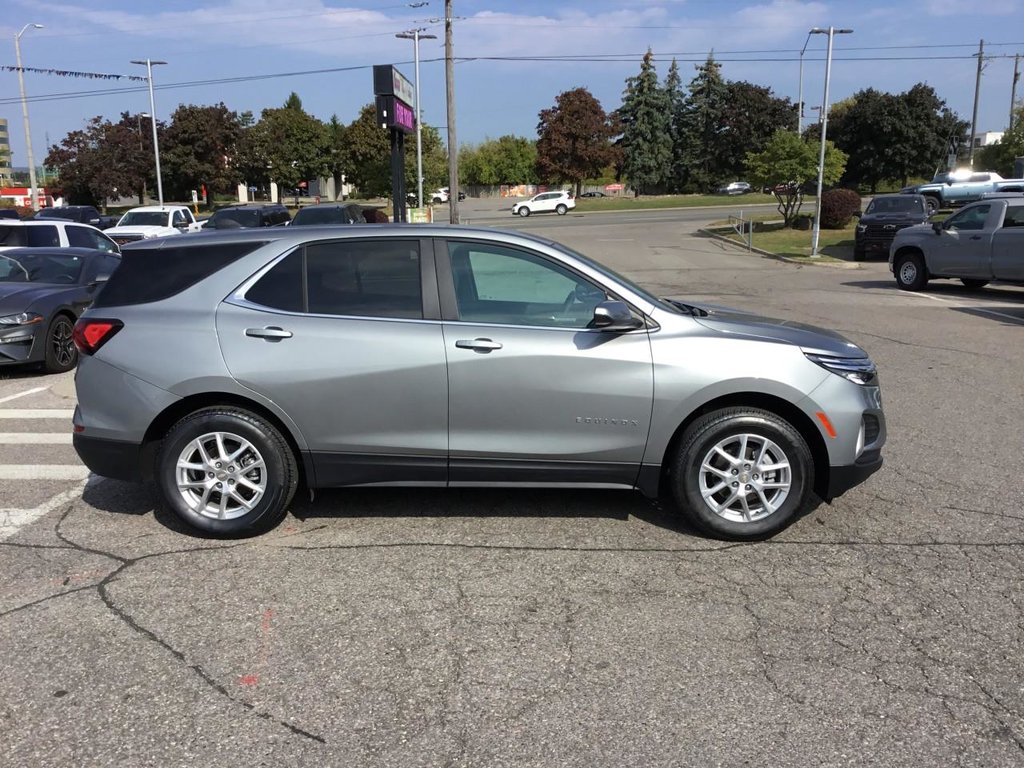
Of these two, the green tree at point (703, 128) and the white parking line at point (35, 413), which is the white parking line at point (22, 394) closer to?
the white parking line at point (35, 413)

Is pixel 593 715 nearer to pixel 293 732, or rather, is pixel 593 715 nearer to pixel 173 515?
pixel 293 732

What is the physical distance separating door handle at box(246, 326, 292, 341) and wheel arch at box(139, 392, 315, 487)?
1.14ft

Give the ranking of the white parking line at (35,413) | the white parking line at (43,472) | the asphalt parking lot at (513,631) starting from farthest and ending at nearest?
1. the white parking line at (35,413)
2. the white parking line at (43,472)
3. the asphalt parking lot at (513,631)

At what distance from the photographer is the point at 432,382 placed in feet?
15.4

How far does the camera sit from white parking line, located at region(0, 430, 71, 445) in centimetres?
711

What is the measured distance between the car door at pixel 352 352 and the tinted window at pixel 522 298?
0.64ft

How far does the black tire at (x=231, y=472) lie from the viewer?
480 cm

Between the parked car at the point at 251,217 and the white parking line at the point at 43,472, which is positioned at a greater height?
the parked car at the point at 251,217

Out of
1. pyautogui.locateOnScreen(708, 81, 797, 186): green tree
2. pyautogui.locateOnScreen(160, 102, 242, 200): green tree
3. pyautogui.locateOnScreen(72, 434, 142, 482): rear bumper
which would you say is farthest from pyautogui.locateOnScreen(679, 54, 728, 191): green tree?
pyautogui.locateOnScreen(72, 434, 142, 482): rear bumper

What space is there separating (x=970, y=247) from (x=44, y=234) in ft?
56.8

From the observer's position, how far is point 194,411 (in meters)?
4.88

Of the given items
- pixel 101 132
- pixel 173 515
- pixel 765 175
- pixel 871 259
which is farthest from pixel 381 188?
pixel 173 515

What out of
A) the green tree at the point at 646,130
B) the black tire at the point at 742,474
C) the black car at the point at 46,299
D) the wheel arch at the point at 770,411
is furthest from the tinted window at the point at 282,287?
the green tree at the point at 646,130

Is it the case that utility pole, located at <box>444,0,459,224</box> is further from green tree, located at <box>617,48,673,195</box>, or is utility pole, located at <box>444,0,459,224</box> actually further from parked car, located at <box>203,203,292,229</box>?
green tree, located at <box>617,48,673,195</box>
